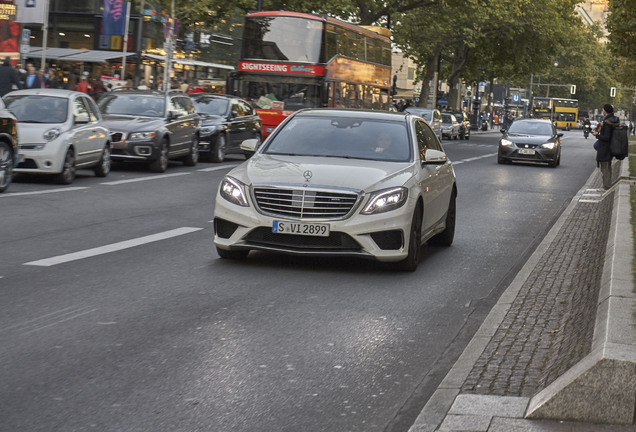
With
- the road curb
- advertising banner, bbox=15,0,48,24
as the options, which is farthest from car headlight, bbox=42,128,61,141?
the road curb

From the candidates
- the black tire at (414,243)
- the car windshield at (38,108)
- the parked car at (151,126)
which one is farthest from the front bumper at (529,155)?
the black tire at (414,243)

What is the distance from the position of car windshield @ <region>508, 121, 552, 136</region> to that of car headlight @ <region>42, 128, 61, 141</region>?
64.8 feet

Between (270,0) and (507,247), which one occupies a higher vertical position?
(270,0)

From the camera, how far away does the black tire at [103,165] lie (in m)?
20.2

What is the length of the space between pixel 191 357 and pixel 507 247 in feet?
23.0

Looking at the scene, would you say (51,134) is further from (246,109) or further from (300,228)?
(246,109)

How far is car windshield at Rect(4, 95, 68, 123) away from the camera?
18859mm

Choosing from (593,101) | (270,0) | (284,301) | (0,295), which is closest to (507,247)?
(284,301)

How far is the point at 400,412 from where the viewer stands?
212 inches

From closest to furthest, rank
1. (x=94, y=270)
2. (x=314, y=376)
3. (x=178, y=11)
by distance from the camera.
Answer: (x=314, y=376), (x=94, y=270), (x=178, y=11)

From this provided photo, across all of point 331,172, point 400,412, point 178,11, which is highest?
point 178,11

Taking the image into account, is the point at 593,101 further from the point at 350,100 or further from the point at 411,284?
the point at 411,284

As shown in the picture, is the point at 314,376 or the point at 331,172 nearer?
the point at 314,376

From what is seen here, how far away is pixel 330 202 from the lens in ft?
31.2
